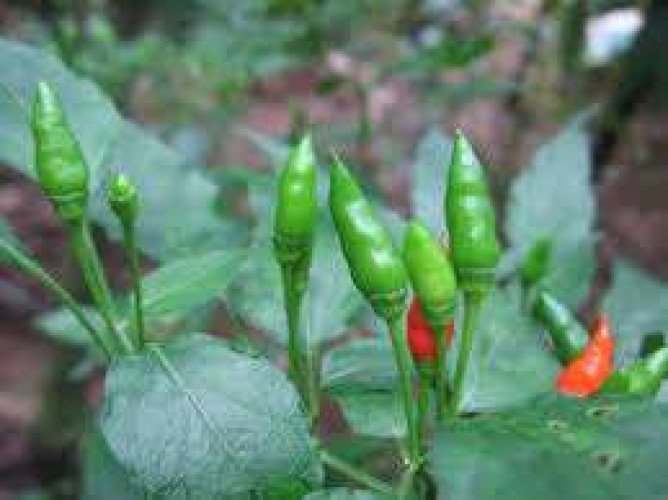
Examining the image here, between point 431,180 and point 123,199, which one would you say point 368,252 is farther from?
point 431,180

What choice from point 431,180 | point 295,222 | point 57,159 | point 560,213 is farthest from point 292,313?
point 560,213

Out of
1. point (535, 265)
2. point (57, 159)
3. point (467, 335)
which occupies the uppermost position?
point (57, 159)

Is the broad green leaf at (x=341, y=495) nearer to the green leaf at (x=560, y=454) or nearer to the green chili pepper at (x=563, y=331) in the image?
the green leaf at (x=560, y=454)

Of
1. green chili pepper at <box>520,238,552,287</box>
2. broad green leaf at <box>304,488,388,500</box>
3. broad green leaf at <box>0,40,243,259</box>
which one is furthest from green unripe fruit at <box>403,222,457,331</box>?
green chili pepper at <box>520,238,552,287</box>

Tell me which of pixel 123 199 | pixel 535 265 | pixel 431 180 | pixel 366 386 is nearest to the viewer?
pixel 123 199

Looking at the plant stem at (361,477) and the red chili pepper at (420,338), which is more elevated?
the red chili pepper at (420,338)

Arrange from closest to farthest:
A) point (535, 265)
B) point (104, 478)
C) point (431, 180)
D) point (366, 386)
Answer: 1. point (366, 386)
2. point (104, 478)
3. point (535, 265)
4. point (431, 180)

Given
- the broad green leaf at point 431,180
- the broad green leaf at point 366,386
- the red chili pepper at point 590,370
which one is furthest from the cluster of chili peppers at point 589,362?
the broad green leaf at point 431,180
